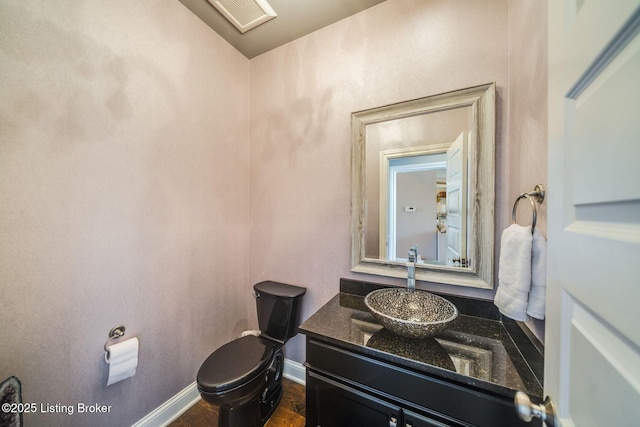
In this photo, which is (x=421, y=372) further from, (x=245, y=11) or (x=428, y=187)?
(x=245, y=11)

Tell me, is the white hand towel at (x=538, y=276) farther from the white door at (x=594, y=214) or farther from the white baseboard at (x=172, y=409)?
the white baseboard at (x=172, y=409)

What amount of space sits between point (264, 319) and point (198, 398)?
0.69 meters

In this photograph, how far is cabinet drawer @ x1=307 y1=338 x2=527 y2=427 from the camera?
29.6 inches

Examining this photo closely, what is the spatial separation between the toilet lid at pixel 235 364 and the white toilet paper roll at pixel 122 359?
1.12 ft

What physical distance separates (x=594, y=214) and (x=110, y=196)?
1762mm

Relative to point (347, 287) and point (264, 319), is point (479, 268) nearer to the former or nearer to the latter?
point (347, 287)

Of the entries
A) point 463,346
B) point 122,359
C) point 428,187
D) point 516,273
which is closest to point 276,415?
point 122,359

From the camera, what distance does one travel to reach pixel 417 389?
2.82 feet

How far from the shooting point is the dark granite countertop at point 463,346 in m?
0.77

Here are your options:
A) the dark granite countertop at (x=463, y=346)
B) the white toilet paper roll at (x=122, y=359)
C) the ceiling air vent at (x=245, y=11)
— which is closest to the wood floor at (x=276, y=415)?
the white toilet paper roll at (x=122, y=359)

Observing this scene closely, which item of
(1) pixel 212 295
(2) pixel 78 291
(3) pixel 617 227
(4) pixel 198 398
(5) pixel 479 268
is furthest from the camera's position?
(1) pixel 212 295

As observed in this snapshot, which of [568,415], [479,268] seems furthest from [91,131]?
[479,268]

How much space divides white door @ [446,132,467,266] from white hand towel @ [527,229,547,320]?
43 cm

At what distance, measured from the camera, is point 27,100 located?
0.92 m
